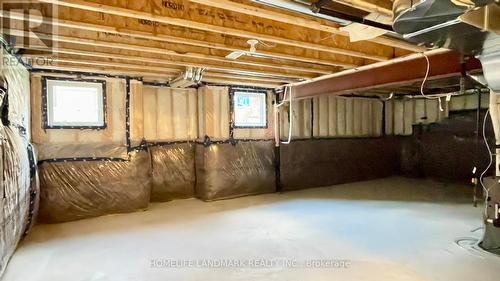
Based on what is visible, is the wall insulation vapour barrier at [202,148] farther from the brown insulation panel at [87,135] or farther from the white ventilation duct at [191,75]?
the white ventilation duct at [191,75]

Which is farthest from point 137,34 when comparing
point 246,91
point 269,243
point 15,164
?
point 246,91

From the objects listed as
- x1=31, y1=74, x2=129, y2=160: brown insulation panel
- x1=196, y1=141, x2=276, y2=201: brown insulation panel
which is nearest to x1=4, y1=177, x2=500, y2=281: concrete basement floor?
x1=196, y1=141, x2=276, y2=201: brown insulation panel

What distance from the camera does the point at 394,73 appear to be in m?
3.51

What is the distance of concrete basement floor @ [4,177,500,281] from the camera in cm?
238

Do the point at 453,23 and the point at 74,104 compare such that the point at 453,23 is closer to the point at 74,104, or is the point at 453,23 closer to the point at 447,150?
the point at 74,104

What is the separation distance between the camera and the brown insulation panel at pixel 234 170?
16.1ft

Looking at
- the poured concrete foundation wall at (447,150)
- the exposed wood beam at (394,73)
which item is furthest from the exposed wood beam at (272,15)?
the poured concrete foundation wall at (447,150)

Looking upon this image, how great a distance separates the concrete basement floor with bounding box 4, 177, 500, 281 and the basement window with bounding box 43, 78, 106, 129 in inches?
51.2

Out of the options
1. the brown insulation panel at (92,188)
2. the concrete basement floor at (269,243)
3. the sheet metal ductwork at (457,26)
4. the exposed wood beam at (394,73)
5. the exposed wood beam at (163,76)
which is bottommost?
the concrete basement floor at (269,243)

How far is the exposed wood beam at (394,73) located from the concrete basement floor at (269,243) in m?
1.67

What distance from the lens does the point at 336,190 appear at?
577 centimetres

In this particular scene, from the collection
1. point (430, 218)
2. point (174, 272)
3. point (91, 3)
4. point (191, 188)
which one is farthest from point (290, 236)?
point (91, 3)

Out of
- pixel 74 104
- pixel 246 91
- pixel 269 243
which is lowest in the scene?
pixel 269 243

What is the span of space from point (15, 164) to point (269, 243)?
2420 mm
